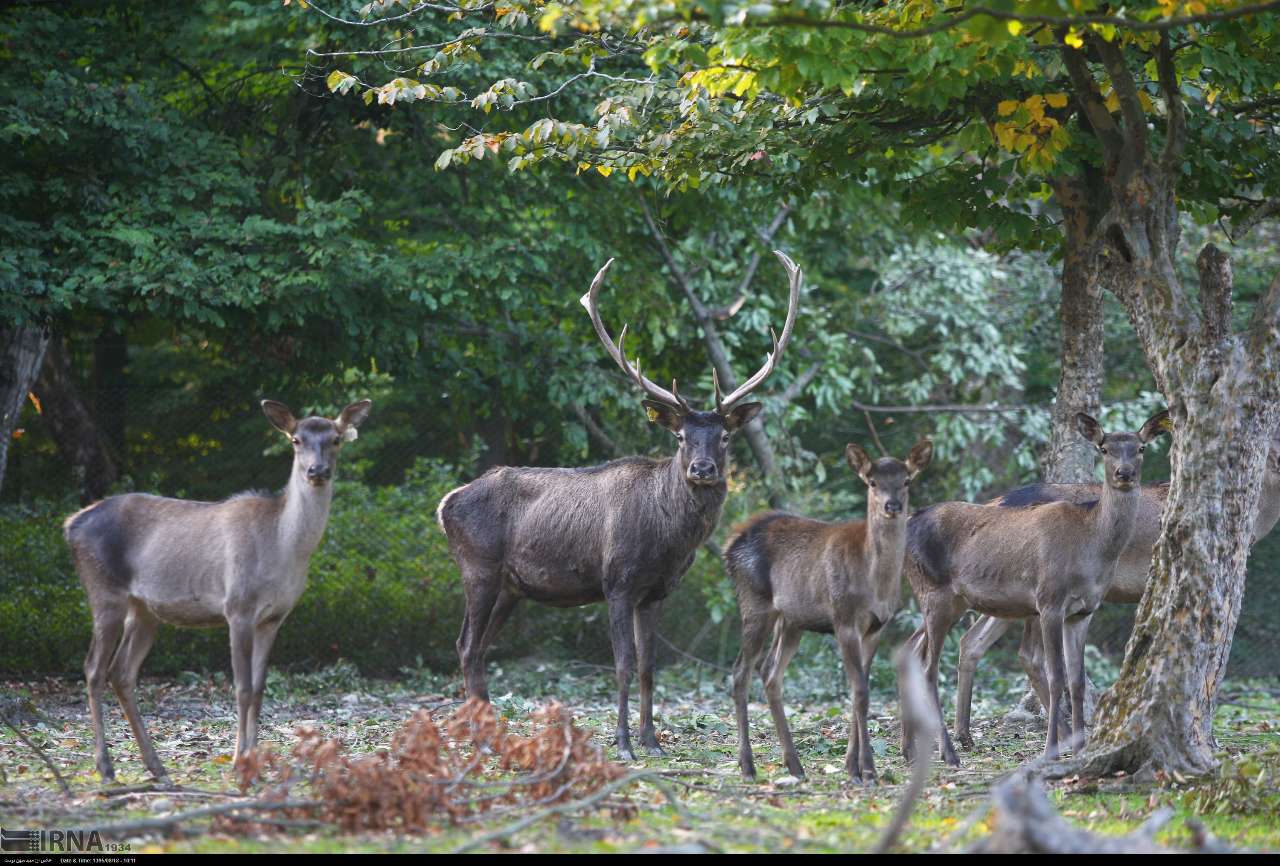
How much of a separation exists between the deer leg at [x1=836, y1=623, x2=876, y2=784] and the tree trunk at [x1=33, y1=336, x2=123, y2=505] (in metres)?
7.80

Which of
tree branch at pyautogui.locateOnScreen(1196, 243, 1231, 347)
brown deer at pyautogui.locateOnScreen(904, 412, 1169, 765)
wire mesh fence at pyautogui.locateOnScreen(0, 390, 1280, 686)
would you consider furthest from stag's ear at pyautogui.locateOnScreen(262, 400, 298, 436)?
tree branch at pyautogui.locateOnScreen(1196, 243, 1231, 347)

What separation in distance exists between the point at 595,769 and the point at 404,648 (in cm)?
684

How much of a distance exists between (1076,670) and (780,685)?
2.02 m

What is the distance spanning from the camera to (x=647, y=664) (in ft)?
31.2

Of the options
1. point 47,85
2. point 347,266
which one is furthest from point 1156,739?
point 47,85

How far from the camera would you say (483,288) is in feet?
40.9

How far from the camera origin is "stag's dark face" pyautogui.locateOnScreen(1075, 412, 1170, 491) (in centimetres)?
873

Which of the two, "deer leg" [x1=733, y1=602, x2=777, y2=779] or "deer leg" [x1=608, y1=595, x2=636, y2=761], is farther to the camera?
"deer leg" [x1=608, y1=595, x2=636, y2=761]

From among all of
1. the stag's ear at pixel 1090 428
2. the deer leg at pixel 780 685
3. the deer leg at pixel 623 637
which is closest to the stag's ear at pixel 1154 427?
the stag's ear at pixel 1090 428

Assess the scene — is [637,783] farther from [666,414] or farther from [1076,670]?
[1076,670]

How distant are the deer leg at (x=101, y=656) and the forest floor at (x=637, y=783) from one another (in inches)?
9.6

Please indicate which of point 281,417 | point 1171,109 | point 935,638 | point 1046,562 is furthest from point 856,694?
point 281,417

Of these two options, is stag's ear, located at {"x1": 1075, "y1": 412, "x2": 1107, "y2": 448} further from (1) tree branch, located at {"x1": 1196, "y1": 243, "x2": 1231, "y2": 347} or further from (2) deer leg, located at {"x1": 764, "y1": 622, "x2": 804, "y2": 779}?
(2) deer leg, located at {"x1": 764, "y1": 622, "x2": 804, "y2": 779}

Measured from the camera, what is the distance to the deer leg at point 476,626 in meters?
9.80
